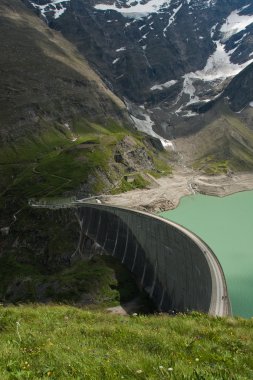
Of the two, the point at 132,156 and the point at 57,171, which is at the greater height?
the point at 132,156

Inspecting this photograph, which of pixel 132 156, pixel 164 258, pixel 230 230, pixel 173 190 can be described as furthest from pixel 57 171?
pixel 164 258

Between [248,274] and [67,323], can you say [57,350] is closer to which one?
[67,323]

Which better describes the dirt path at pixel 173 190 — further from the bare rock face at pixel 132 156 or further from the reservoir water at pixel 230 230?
the bare rock face at pixel 132 156

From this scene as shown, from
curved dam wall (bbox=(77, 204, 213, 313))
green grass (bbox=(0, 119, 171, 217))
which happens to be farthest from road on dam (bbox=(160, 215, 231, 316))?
green grass (bbox=(0, 119, 171, 217))

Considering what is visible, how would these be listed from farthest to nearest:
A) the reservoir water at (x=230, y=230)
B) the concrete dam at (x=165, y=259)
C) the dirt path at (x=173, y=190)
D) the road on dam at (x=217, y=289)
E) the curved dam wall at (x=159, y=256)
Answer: the dirt path at (x=173, y=190), the reservoir water at (x=230, y=230), the curved dam wall at (x=159, y=256), the concrete dam at (x=165, y=259), the road on dam at (x=217, y=289)

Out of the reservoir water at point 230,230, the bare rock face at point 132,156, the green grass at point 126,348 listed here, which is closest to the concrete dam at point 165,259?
the reservoir water at point 230,230

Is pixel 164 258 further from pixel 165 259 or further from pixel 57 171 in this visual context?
pixel 57 171
